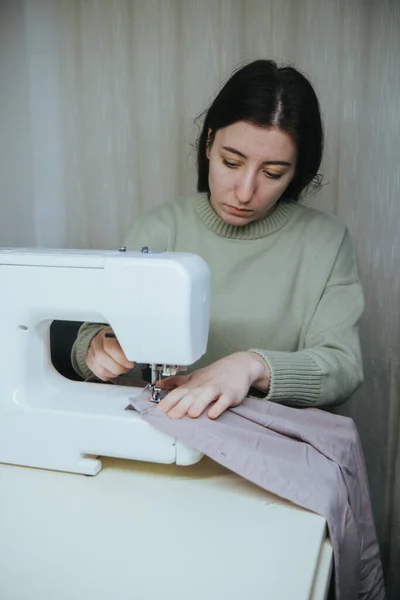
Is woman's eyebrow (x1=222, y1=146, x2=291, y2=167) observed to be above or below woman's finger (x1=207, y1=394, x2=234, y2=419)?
above

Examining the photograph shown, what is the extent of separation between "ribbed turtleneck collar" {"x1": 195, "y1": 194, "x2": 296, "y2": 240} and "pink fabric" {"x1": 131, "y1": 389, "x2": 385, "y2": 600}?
20.0 inches

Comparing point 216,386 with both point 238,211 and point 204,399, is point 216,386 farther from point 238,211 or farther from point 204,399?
point 238,211

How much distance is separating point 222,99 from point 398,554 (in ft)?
4.34

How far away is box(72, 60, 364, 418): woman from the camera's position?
1.03 m

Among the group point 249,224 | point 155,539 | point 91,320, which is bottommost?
point 155,539

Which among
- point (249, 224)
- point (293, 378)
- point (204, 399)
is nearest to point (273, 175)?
point (249, 224)

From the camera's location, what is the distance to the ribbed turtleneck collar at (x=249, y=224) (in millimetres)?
1387

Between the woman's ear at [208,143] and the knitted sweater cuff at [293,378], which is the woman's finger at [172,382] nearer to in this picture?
the knitted sweater cuff at [293,378]

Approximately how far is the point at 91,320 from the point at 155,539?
0.34m

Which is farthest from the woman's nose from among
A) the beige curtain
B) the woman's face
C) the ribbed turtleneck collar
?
the beige curtain

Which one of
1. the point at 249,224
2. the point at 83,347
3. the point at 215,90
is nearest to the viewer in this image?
the point at 83,347

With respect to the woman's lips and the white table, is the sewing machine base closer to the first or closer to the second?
the white table

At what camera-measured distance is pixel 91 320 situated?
0.92 metres

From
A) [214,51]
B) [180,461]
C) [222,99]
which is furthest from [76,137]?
[180,461]
